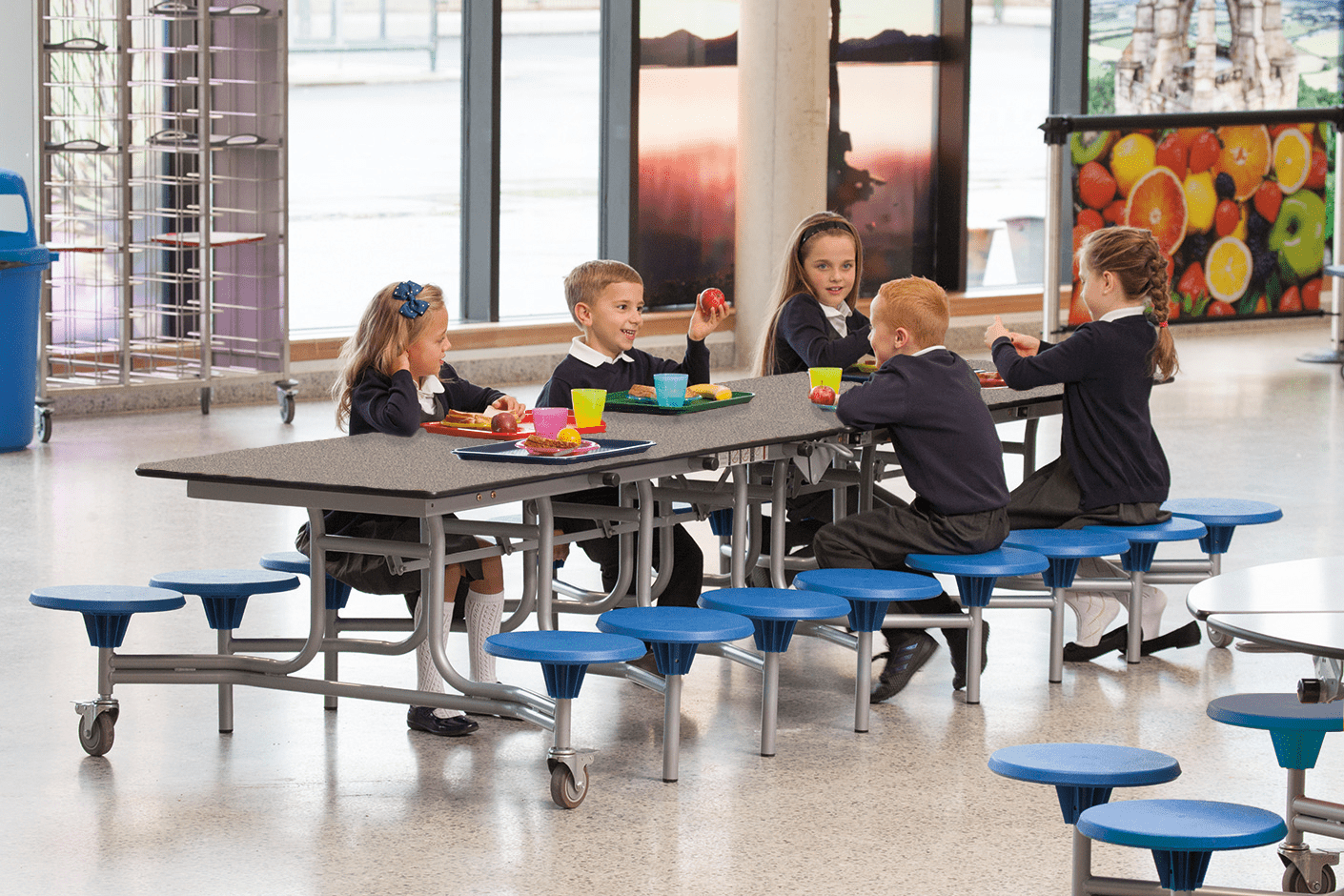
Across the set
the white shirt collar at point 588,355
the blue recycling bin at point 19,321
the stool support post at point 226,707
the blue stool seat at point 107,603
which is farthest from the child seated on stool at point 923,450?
the blue recycling bin at point 19,321

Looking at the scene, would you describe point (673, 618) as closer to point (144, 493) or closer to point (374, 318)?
point (374, 318)

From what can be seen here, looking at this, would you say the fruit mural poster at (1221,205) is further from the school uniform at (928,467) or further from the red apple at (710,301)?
the school uniform at (928,467)

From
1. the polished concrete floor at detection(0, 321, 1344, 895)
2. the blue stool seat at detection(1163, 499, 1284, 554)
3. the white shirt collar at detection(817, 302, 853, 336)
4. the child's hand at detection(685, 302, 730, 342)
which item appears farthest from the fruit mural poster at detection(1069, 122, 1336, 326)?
the child's hand at detection(685, 302, 730, 342)

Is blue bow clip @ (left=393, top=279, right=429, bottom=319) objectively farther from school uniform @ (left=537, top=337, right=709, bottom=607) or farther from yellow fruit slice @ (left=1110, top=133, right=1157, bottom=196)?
yellow fruit slice @ (left=1110, top=133, right=1157, bottom=196)

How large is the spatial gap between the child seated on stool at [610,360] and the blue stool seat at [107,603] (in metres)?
1.19

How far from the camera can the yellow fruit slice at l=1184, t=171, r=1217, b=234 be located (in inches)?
463

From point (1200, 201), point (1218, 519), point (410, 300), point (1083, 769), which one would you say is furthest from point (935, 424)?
point (1200, 201)

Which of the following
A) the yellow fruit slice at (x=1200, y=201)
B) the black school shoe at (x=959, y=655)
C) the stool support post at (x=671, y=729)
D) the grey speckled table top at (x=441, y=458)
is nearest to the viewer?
the grey speckled table top at (x=441, y=458)

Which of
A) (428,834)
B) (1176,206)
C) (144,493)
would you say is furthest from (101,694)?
(1176,206)

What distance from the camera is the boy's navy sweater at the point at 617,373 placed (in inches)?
205

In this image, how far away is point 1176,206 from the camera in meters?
11.7

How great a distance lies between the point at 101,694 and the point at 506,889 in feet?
4.28

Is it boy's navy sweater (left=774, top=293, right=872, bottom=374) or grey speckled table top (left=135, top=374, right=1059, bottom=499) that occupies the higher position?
boy's navy sweater (left=774, top=293, right=872, bottom=374)

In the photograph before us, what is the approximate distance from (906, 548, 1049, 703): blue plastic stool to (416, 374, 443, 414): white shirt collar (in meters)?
1.25
